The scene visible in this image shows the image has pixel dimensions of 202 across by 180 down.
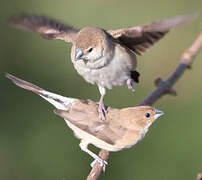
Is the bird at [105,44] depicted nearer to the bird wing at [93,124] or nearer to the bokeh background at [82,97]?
the bird wing at [93,124]

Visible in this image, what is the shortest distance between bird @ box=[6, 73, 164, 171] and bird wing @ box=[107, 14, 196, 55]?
596 millimetres

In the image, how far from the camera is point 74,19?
30.1ft

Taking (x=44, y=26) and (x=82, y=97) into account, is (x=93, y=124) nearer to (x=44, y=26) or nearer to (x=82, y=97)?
(x=44, y=26)

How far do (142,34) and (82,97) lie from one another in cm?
341

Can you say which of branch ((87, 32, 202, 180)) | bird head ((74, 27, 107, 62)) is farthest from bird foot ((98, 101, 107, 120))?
bird head ((74, 27, 107, 62))

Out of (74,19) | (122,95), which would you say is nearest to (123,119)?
(122,95)

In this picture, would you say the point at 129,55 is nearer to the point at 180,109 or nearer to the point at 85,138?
the point at 85,138

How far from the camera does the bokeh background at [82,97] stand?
663 cm

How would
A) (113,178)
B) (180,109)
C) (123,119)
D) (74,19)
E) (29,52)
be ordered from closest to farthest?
(123,119) < (113,178) < (180,109) < (29,52) < (74,19)

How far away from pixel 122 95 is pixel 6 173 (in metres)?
2.19

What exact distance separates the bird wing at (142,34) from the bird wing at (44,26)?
0.43m

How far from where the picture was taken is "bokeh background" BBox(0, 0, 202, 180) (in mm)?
6633

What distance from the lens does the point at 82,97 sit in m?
7.73

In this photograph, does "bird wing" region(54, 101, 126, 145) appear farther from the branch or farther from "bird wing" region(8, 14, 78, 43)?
"bird wing" region(8, 14, 78, 43)
